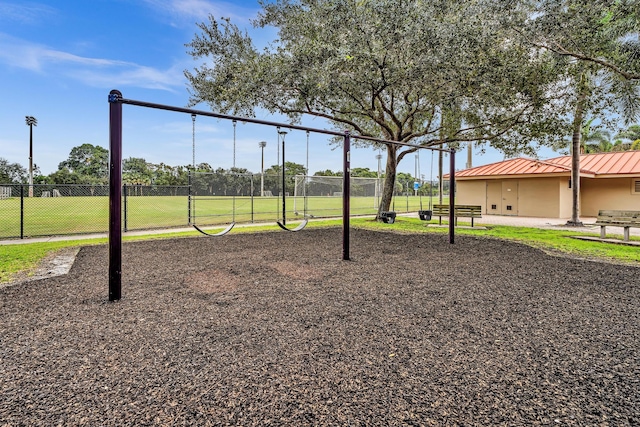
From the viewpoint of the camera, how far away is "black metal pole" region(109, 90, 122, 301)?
3953 mm

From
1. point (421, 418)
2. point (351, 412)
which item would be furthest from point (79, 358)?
point (421, 418)

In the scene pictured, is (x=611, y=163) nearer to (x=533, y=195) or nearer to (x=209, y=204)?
(x=533, y=195)

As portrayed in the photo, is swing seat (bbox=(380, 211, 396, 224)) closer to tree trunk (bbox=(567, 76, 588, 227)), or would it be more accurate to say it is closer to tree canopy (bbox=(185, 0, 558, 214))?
tree canopy (bbox=(185, 0, 558, 214))

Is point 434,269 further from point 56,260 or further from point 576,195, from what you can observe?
point 576,195

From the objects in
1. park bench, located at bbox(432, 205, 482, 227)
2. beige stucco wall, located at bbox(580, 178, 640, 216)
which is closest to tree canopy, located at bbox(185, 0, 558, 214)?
park bench, located at bbox(432, 205, 482, 227)

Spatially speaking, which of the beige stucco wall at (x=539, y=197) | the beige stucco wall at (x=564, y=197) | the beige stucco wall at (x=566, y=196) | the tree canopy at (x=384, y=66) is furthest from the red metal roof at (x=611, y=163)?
the tree canopy at (x=384, y=66)

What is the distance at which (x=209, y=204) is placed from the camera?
1666 centimetres

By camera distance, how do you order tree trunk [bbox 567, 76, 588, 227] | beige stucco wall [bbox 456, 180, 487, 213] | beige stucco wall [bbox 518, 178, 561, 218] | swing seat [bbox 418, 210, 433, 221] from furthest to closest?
beige stucco wall [bbox 456, 180, 487, 213] < beige stucco wall [bbox 518, 178, 561, 218] < swing seat [bbox 418, 210, 433, 221] < tree trunk [bbox 567, 76, 588, 227]

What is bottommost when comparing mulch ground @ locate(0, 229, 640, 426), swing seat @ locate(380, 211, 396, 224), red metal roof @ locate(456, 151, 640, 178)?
mulch ground @ locate(0, 229, 640, 426)

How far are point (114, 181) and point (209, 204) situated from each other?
13058 mm

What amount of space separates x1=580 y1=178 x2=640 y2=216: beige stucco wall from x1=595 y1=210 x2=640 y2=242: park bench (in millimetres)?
8624

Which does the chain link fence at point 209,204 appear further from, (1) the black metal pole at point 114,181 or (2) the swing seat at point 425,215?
(1) the black metal pole at point 114,181

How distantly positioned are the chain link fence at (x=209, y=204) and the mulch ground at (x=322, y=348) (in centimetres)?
625

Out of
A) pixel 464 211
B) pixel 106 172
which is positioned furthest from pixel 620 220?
pixel 106 172
